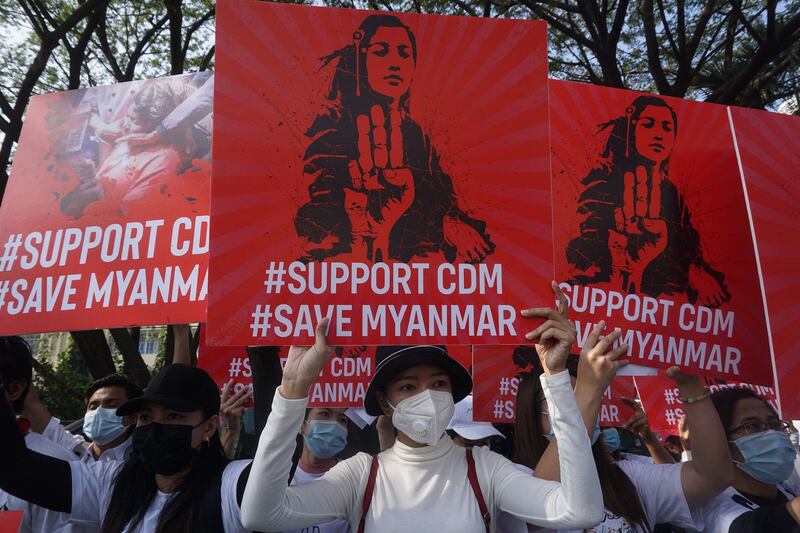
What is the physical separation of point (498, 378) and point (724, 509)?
1.90 meters

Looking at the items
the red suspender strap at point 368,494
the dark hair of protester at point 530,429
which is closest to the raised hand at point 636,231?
the dark hair of protester at point 530,429

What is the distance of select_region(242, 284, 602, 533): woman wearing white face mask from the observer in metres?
2.07

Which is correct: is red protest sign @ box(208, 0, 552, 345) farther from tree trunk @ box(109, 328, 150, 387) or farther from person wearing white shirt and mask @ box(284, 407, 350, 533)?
tree trunk @ box(109, 328, 150, 387)

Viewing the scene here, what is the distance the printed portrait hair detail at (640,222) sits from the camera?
2957 millimetres

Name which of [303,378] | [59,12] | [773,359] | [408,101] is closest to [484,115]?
[408,101]

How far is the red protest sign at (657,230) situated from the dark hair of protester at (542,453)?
23.3 inches

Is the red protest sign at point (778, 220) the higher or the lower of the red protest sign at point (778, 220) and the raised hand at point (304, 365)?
the higher

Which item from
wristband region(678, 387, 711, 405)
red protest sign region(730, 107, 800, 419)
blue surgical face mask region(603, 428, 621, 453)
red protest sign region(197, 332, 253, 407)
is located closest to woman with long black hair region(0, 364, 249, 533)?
red protest sign region(197, 332, 253, 407)

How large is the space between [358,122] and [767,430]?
242 centimetres

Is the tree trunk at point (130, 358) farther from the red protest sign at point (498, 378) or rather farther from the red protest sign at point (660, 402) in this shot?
the red protest sign at point (660, 402)

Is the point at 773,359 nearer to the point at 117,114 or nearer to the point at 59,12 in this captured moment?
the point at 117,114

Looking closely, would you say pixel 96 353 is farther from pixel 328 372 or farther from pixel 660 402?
pixel 660 402

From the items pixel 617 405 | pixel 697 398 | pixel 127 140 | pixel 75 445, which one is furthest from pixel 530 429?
pixel 75 445

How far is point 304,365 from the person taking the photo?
214 centimetres
